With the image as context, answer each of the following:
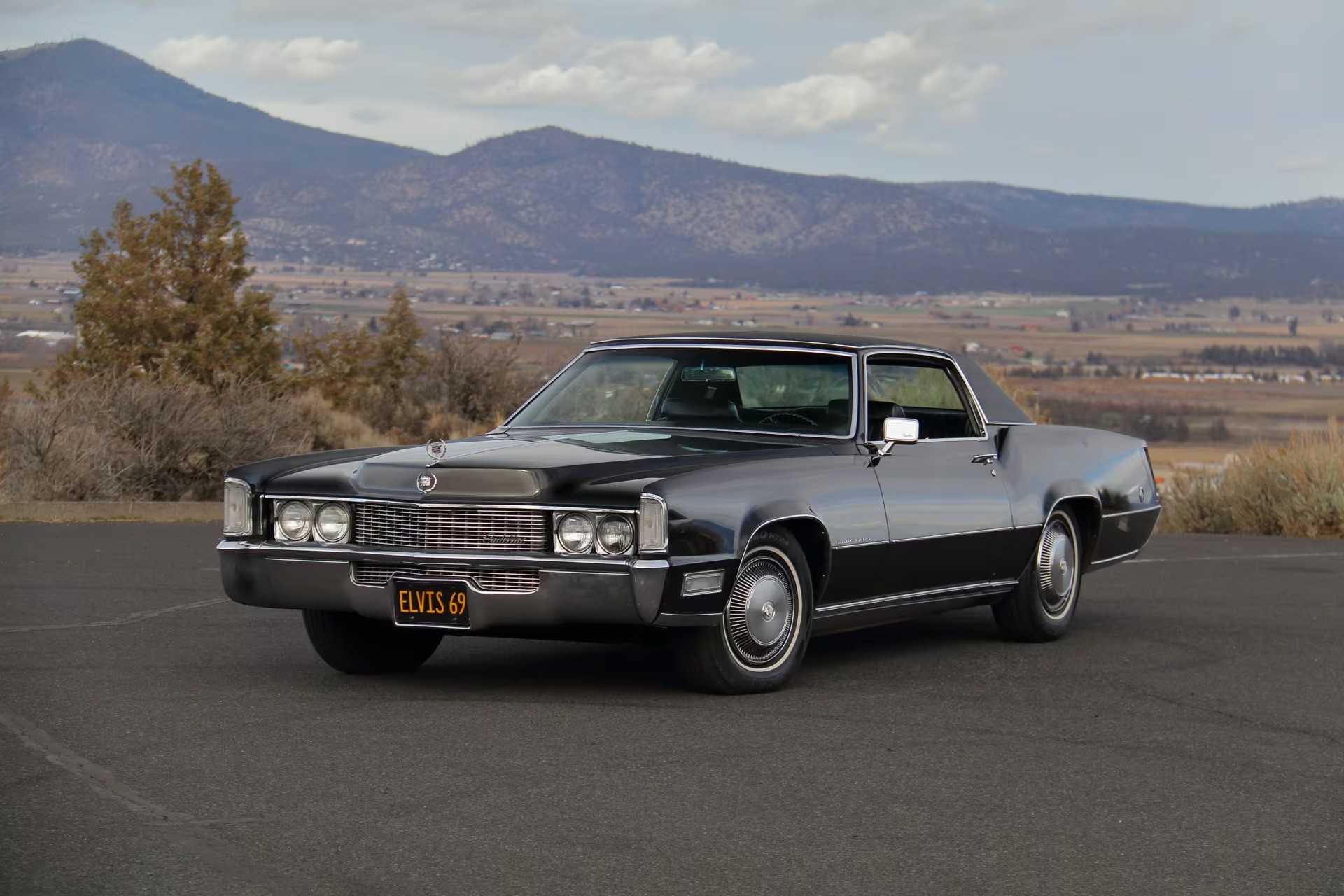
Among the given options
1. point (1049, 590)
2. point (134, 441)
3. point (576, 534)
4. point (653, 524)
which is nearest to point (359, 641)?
point (576, 534)

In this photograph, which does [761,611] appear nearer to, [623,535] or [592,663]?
[623,535]

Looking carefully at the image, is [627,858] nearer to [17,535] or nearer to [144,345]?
[17,535]

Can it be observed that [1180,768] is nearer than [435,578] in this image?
Yes

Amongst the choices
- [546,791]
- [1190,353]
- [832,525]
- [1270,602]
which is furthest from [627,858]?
[1190,353]

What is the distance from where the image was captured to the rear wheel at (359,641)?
27.5 ft

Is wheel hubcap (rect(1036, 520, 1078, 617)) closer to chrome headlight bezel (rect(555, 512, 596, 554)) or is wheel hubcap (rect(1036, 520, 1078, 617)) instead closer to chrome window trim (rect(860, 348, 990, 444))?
chrome window trim (rect(860, 348, 990, 444))

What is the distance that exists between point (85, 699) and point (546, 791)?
8.29 ft

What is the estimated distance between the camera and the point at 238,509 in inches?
319

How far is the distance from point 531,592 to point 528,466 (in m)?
0.52

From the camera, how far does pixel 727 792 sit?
20.1 feet

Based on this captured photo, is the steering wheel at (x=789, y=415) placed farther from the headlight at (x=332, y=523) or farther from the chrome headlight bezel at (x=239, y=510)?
the chrome headlight bezel at (x=239, y=510)

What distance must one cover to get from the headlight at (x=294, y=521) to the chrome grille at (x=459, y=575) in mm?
366

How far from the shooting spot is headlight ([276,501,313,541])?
7.95m

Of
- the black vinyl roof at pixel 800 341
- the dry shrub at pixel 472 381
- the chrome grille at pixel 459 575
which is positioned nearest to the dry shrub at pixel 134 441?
the dry shrub at pixel 472 381
